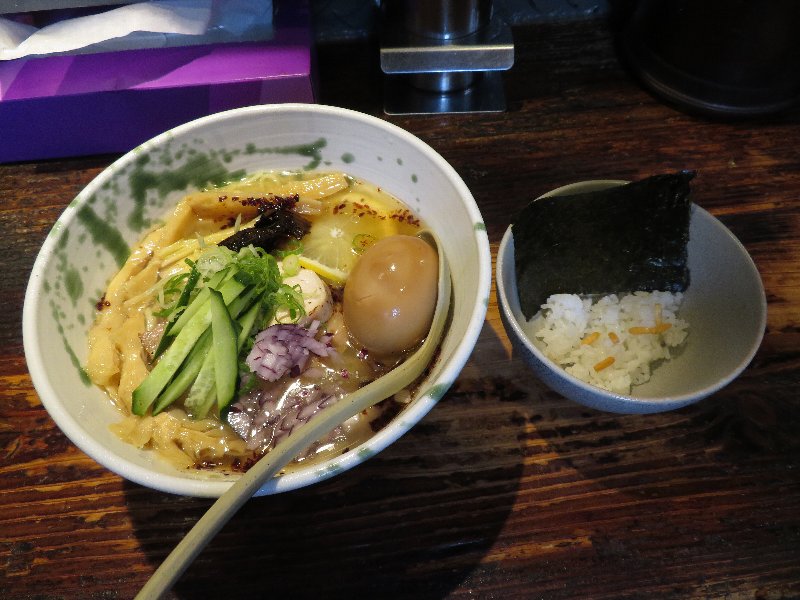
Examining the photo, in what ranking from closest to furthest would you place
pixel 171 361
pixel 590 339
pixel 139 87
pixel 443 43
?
pixel 171 361 → pixel 590 339 → pixel 139 87 → pixel 443 43

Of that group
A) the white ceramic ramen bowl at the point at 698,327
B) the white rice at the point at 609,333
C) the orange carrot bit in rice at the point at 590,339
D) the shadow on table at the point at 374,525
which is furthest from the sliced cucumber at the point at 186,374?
the orange carrot bit in rice at the point at 590,339

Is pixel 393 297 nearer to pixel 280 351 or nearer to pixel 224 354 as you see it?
pixel 280 351

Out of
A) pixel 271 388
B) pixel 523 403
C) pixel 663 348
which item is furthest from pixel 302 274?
pixel 663 348

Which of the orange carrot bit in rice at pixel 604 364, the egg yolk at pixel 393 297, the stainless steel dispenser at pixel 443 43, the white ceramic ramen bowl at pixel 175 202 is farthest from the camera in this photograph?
the stainless steel dispenser at pixel 443 43

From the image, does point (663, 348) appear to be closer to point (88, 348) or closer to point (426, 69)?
point (426, 69)

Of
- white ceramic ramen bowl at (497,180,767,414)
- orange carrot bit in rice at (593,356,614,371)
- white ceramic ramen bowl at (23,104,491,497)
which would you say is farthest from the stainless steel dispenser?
orange carrot bit in rice at (593,356,614,371)

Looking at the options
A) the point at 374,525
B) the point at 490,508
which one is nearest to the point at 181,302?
the point at 374,525

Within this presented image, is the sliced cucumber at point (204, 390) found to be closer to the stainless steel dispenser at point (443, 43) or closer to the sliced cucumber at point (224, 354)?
the sliced cucumber at point (224, 354)
